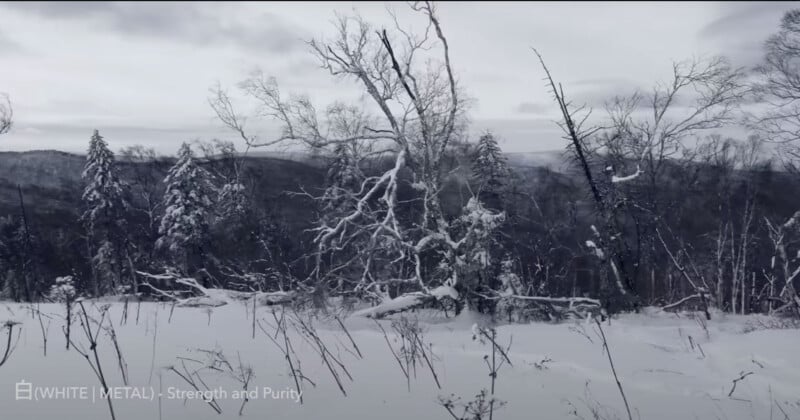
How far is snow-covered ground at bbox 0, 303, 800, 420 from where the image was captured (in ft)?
10.2

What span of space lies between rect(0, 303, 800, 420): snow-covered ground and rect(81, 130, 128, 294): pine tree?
19.1 m

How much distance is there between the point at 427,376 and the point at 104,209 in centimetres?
2370

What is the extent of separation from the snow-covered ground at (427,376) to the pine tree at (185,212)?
20.3 metres

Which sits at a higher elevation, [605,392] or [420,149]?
[420,149]

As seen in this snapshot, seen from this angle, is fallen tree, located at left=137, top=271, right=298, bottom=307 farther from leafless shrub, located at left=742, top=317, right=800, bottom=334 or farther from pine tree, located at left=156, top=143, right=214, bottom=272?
pine tree, located at left=156, top=143, right=214, bottom=272

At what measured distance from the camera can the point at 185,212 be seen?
2544 cm

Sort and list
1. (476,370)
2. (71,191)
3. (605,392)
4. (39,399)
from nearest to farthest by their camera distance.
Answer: (39,399) < (605,392) < (476,370) < (71,191)

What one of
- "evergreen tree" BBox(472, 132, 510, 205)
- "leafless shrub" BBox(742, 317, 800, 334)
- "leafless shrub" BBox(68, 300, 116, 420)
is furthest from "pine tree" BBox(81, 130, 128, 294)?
"leafless shrub" BBox(742, 317, 800, 334)

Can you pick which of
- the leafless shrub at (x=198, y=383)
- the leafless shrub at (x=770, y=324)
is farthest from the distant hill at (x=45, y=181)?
the leafless shrub at (x=770, y=324)

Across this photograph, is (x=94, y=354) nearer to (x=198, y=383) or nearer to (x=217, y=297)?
(x=198, y=383)

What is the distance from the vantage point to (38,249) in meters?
23.5

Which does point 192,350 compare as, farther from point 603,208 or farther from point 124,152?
point 124,152

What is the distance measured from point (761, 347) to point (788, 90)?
9.51 m

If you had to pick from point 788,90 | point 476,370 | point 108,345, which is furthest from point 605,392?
point 788,90
